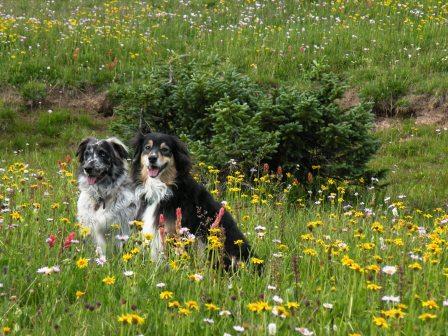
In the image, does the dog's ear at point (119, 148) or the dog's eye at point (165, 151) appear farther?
the dog's ear at point (119, 148)

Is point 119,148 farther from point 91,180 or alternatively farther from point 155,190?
point 155,190

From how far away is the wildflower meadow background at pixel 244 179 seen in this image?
3.85m

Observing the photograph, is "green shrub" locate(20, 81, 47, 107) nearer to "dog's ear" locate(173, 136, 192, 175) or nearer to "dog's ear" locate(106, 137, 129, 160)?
"dog's ear" locate(106, 137, 129, 160)

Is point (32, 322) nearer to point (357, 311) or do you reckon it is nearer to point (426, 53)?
point (357, 311)

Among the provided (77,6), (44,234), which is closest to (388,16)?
(77,6)

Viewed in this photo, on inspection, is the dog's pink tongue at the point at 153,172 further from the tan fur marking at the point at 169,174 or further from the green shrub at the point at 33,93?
the green shrub at the point at 33,93

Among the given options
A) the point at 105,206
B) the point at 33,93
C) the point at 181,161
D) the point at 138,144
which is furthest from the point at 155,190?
the point at 33,93

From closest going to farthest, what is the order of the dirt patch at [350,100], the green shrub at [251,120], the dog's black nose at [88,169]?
the dog's black nose at [88,169] → the green shrub at [251,120] → the dirt patch at [350,100]

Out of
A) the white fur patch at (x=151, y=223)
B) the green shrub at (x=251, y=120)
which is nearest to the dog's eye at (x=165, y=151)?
the white fur patch at (x=151, y=223)

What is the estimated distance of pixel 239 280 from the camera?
15.2 feet

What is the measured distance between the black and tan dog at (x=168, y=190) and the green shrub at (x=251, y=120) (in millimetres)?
1937

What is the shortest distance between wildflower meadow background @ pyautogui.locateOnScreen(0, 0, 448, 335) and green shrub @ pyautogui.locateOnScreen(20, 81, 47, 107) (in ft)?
0.10

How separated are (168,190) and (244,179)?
2834 mm

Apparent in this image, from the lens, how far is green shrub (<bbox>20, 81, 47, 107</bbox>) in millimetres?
14070
